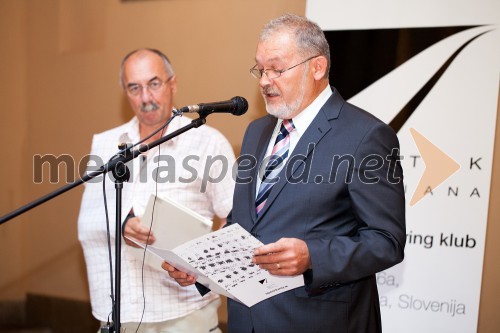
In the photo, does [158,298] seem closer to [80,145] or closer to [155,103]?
[155,103]

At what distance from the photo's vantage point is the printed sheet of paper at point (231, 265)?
1.69m

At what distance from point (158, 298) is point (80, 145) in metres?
1.97

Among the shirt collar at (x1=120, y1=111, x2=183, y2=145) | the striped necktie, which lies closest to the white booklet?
the striped necktie

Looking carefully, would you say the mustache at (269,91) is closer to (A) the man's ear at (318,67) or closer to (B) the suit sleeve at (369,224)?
(A) the man's ear at (318,67)

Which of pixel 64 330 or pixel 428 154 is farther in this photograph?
pixel 64 330

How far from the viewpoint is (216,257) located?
1.75 metres

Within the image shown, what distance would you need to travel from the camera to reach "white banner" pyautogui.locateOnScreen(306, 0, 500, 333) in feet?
9.61

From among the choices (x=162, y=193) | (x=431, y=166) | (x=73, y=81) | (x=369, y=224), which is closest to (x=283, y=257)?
(x=369, y=224)

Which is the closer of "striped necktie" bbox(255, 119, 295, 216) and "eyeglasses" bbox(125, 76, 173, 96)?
"striped necktie" bbox(255, 119, 295, 216)

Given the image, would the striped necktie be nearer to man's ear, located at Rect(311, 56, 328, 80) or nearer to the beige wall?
man's ear, located at Rect(311, 56, 328, 80)

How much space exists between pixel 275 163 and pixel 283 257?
18.7 inches

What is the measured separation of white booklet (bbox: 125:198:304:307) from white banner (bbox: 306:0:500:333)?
1.42m

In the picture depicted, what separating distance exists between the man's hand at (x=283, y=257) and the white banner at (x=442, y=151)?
153 cm

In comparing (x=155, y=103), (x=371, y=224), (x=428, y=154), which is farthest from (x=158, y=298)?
(x=428, y=154)
